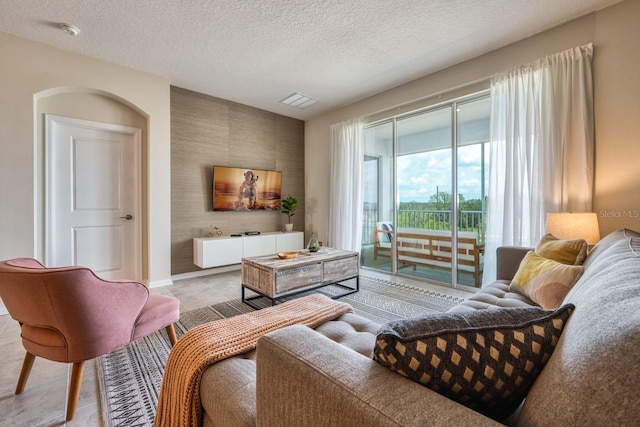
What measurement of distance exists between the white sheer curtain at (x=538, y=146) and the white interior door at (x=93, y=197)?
442 centimetres

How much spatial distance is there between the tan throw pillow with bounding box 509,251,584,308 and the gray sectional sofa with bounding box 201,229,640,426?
27.3 inches

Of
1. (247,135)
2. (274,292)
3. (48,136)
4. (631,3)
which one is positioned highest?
(631,3)

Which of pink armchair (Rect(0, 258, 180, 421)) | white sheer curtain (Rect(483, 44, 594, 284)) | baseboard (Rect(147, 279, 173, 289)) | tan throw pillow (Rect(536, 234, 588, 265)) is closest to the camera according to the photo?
pink armchair (Rect(0, 258, 180, 421))

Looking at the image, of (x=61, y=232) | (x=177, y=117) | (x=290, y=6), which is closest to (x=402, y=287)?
(x=290, y=6)

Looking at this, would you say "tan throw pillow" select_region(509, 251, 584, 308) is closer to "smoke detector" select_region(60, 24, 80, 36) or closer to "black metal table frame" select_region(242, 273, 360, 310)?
"black metal table frame" select_region(242, 273, 360, 310)

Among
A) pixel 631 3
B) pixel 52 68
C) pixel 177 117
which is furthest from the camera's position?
pixel 177 117

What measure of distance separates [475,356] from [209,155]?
14.6ft

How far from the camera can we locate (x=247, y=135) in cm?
482

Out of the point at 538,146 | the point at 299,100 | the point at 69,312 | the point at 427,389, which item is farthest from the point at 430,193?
the point at 69,312

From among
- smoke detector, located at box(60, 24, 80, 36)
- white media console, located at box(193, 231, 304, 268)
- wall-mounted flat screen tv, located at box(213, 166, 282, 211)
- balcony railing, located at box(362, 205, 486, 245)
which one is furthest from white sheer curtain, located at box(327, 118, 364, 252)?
smoke detector, located at box(60, 24, 80, 36)

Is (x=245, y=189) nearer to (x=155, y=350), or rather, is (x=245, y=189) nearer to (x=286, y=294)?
(x=286, y=294)

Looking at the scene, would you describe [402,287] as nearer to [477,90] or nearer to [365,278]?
[365,278]

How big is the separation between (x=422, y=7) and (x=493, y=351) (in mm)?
2829

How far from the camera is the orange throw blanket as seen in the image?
1053mm
